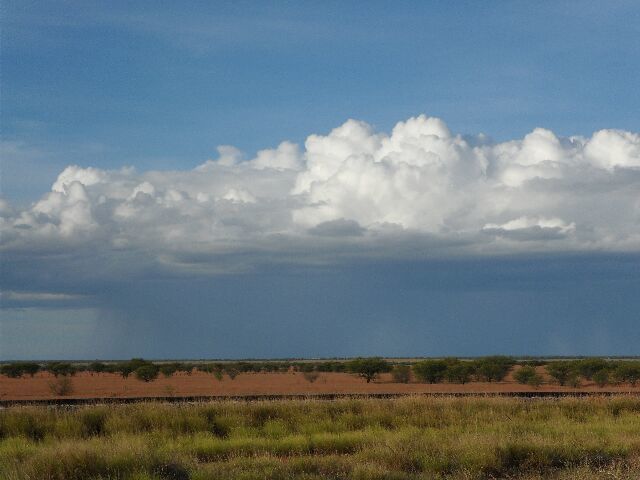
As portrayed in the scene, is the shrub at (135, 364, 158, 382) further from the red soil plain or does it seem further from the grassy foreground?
the grassy foreground

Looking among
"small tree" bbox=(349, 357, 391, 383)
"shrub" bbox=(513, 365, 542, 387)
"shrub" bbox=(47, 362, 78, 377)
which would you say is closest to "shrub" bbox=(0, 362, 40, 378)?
"shrub" bbox=(47, 362, 78, 377)

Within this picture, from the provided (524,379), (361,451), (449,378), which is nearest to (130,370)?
(449,378)

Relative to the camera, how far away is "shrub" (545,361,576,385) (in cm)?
6334

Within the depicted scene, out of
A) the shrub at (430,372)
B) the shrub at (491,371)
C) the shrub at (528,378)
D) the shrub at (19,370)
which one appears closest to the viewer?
the shrub at (528,378)

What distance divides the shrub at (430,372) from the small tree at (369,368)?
4.55m

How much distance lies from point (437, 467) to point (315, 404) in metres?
8.10

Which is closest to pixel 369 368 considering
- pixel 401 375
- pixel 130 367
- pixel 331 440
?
pixel 401 375

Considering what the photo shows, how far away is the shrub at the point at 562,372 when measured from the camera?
63344 mm

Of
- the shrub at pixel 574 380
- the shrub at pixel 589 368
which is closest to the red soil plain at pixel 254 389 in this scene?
the shrub at pixel 574 380

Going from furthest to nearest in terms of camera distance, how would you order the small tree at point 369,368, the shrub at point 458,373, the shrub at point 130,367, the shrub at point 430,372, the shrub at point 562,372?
the shrub at point 130,367 → the small tree at point 369,368 → the shrub at point 430,372 → the shrub at point 458,373 → the shrub at point 562,372

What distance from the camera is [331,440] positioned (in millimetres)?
19578

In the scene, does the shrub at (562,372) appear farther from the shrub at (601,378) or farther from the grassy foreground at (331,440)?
the grassy foreground at (331,440)

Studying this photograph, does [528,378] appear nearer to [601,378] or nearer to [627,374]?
[601,378]

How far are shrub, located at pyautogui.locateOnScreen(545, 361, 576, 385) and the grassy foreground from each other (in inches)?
1494
